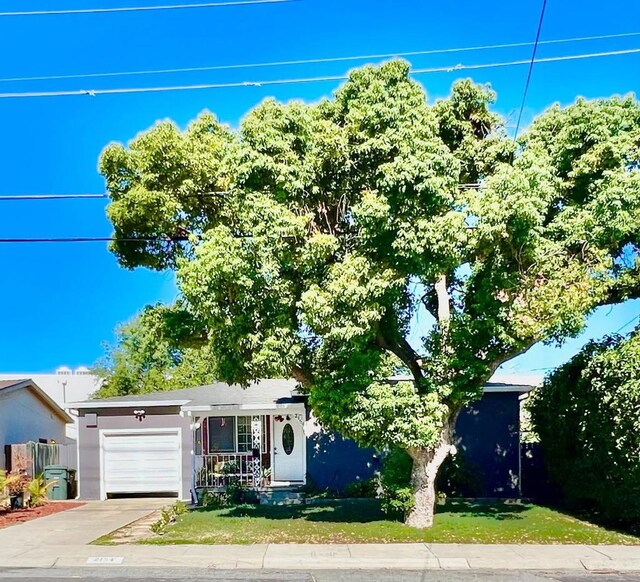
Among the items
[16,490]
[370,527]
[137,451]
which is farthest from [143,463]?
[370,527]

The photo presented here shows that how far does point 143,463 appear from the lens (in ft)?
66.8

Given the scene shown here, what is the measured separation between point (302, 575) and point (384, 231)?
18.2ft

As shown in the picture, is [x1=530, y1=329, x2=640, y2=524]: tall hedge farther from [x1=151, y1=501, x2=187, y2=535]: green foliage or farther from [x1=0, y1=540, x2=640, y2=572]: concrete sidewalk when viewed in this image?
[x1=151, y1=501, x2=187, y2=535]: green foliage

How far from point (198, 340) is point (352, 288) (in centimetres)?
470

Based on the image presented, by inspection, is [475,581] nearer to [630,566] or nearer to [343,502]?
[630,566]

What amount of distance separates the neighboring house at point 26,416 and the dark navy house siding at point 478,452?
1027 cm

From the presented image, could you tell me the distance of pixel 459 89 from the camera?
41.1 ft

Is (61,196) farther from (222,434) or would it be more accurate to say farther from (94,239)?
(222,434)

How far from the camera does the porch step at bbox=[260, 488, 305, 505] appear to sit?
1688 cm

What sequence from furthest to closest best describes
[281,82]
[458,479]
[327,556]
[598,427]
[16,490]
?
1. [458,479]
2. [16,490]
3. [598,427]
4. [281,82]
5. [327,556]

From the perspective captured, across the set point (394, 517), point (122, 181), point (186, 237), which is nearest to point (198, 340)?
point (186, 237)

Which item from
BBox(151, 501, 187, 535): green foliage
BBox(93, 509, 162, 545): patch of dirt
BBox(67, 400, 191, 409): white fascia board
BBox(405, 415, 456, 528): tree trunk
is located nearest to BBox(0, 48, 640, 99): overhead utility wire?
BBox(405, 415, 456, 528): tree trunk

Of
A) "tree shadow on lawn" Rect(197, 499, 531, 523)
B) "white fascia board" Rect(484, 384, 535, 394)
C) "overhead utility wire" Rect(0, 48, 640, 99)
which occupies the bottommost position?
"tree shadow on lawn" Rect(197, 499, 531, 523)

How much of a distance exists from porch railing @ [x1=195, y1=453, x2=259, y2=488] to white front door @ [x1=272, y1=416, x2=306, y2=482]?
100cm
